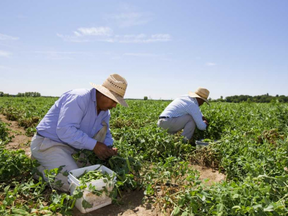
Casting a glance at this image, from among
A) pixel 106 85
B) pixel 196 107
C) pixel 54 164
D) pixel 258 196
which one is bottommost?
pixel 54 164

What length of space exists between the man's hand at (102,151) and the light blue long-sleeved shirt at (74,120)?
0.25ft

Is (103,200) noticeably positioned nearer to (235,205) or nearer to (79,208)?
(79,208)

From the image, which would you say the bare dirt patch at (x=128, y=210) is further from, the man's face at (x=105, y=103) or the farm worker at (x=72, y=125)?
the man's face at (x=105, y=103)

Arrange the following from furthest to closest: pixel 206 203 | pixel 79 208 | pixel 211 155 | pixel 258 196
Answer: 1. pixel 211 155
2. pixel 79 208
3. pixel 206 203
4. pixel 258 196

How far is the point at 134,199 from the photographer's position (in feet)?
8.93

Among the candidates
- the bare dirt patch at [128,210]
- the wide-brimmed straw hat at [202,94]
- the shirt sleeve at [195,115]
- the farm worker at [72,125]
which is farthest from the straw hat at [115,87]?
the wide-brimmed straw hat at [202,94]

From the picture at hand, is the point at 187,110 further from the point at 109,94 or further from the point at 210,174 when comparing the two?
the point at 109,94

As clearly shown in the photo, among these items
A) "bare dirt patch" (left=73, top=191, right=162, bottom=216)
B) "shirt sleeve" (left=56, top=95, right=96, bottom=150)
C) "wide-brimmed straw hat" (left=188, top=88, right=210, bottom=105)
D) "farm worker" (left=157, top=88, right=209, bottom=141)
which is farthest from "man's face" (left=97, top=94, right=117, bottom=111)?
"wide-brimmed straw hat" (left=188, top=88, right=210, bottom=105)

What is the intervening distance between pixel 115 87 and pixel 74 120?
25.9 inches

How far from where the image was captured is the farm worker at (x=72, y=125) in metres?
2.79

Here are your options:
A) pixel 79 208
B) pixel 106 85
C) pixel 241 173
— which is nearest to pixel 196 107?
pixel 241 173

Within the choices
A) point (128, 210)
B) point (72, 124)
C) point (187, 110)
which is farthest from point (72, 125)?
point (187, 110)

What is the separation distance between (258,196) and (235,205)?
0.20 meters

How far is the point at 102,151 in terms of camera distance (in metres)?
2.92
